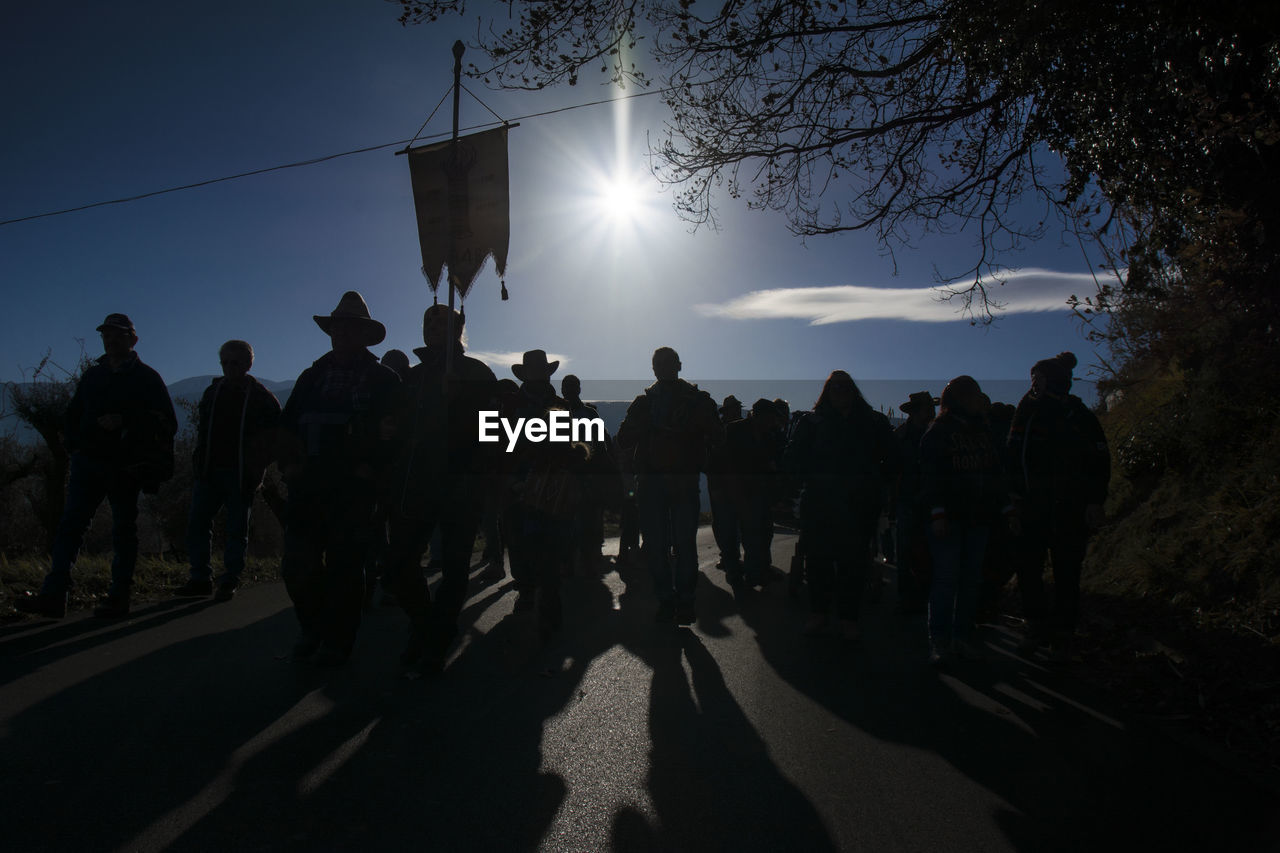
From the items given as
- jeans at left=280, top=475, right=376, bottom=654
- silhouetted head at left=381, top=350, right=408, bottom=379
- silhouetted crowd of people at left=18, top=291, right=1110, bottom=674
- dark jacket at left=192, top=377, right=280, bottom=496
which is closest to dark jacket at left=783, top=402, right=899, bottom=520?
silhouetted crowd of people at left=18, top=291, right=1110, bottom=674

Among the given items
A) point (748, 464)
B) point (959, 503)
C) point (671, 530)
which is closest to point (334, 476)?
point (671, 530)

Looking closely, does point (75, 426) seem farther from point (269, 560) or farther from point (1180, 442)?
point (1180, 442)

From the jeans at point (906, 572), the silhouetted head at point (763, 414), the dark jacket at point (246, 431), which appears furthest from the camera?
the silhouetted head at point (763, 414)

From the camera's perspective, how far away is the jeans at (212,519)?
712 cm

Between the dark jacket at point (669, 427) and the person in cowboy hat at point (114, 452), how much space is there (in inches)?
139

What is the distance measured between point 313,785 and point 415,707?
3.44ft

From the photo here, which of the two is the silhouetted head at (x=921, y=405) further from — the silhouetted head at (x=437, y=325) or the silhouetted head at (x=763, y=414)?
the silhouetted head at (x=437, y=325)

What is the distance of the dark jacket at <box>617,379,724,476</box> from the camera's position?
6.66 metres

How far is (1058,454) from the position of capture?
5.91 metres

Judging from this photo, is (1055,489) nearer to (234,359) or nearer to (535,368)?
(535,368)

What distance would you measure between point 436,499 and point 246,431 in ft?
9.64

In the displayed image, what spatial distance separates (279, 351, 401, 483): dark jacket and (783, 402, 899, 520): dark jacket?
312cm

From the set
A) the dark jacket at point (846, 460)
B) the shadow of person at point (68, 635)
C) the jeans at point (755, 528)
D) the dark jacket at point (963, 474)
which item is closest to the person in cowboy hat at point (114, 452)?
the shadow of person at point (68, 635)

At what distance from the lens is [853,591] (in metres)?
6.37
